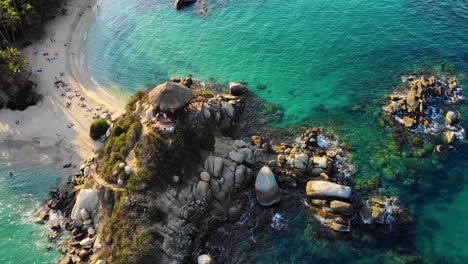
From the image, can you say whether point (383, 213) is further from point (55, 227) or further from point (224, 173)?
point (55, 227)

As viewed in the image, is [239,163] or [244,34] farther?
[244,34]

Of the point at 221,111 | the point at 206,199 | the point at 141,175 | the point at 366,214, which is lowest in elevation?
the point at 366,214

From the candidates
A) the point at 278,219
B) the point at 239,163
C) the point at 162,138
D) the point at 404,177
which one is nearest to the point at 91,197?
the point at 162,138

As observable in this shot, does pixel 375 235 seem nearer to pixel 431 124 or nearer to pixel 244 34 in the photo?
pixel 431 124

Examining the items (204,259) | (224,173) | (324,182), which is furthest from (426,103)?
(204,259)

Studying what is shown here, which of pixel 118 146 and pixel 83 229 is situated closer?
pixel 83 229

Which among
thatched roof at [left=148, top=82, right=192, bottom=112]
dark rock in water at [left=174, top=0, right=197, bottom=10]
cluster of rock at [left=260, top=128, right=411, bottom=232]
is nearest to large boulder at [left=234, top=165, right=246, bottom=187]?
cluster of rock at [left=260, top=128, right=411, bottom=232]
